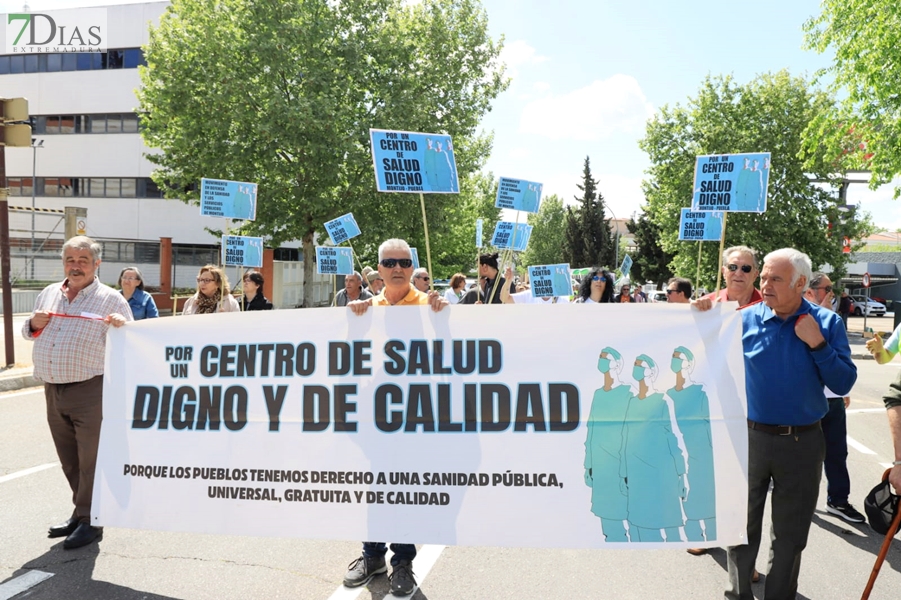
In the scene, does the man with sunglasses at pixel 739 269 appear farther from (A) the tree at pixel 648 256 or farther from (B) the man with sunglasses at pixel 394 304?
(A) the tree at pixel 648 256

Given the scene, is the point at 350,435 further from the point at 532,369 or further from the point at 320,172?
the point at 320,172

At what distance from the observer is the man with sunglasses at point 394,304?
12.3 ft

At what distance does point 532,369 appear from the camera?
3734 millimetres

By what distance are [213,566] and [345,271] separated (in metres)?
8.38

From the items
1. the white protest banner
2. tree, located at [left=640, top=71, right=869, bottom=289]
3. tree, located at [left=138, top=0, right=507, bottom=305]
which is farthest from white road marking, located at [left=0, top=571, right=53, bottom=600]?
tree, located at [left=640, top=71, right=869, bottom=289]

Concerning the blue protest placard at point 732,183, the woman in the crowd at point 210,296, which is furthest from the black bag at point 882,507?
the woman in the crowd at point 210,296

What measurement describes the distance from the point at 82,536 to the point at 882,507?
4.66 metres

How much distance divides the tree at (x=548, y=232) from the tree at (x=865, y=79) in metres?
71.7

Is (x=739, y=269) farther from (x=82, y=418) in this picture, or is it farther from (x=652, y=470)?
(x=82, y=418)

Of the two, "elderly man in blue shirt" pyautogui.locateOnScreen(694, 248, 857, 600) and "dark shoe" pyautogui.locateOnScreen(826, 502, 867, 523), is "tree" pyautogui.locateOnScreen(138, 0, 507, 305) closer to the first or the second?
"dark shoe" pyautogui.locateOnScreen(826, 502, 867, 523)

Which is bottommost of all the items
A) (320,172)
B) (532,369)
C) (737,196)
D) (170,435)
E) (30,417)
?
(30,417)

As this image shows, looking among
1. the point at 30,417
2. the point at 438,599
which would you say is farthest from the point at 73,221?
the point at 438,599

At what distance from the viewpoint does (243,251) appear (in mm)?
10211

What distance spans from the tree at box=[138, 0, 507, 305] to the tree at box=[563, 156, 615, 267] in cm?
5177
